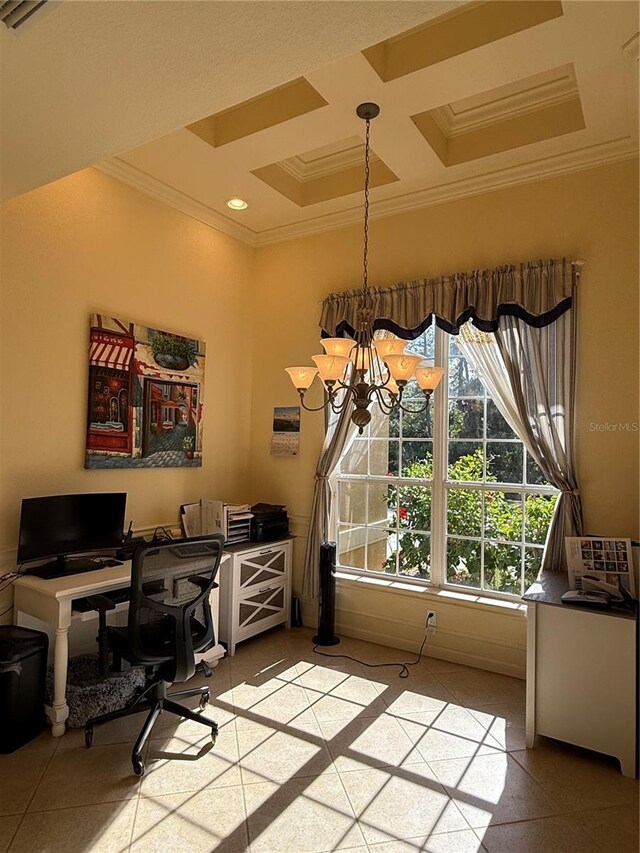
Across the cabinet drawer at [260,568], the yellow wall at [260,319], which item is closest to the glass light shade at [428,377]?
the yellow wall at [260,319]

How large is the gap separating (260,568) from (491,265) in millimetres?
2724

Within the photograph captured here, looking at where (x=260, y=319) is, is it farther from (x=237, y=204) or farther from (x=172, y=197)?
(x=172, y=197)

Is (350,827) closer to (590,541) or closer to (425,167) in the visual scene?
(590,541)

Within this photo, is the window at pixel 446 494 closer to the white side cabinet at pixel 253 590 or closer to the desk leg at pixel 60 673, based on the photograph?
the white side cabinet at pixel 253 590

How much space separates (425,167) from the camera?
347 centimetres

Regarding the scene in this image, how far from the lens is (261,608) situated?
155 inches

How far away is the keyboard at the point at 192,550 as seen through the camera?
8.55ft

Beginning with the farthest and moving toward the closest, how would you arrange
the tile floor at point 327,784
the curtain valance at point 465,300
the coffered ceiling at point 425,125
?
the curtain valance at point 465,300 → the coffered ceiling at point 425,125 → the tile floor at point 327,784

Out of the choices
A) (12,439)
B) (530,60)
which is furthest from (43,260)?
(530,60)

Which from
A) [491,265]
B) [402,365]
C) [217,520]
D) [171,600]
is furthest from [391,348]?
[217,520]

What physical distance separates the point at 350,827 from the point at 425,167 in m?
3.62

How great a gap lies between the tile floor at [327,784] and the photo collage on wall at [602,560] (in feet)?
2.81

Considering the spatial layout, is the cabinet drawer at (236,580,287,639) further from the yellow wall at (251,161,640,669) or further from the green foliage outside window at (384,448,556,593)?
the green foliage outside window at (384,448,556,593)

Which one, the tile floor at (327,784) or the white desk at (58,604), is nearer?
the tile floor at (327,784)
